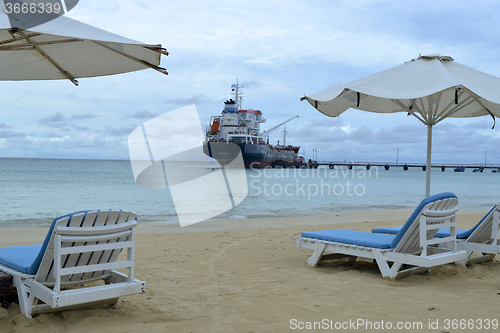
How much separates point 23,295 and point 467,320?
3028 millimetres

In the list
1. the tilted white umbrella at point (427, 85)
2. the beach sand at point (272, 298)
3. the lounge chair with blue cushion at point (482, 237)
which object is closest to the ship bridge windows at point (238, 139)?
the tilted white umbrella at point (427, 85)

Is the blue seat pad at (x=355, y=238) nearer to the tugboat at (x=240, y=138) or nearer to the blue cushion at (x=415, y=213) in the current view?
the blue cushion at (x=415, y=213)

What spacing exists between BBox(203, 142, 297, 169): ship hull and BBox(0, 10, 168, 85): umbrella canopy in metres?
49.6

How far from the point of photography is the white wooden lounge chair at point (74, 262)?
2.43m

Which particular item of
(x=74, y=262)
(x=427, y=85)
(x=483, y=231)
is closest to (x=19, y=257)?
(x=74, y=262)

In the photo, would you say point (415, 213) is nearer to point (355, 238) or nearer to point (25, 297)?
point (355, 238)

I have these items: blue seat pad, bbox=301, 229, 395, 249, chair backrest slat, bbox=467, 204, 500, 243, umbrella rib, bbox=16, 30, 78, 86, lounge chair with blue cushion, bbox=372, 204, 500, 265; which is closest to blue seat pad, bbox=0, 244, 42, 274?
umbrella rib, bbox=16, 30, 78, 86

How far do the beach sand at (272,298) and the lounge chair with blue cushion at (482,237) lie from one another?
222 millimetres

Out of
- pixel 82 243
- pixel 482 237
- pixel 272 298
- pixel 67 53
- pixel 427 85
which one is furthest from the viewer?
pixel 482 237

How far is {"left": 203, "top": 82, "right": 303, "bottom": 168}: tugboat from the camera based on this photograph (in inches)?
2176

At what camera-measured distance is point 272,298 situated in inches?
131

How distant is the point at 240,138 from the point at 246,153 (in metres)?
2.34

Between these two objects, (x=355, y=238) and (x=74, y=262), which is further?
(x=355, y=238)

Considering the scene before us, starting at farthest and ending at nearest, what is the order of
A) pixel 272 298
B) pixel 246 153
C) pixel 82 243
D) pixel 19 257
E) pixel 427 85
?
pixel 246 153 < pixel 427 85 < pixel 272 298 < pixel 19 257 < pixel 82 243
